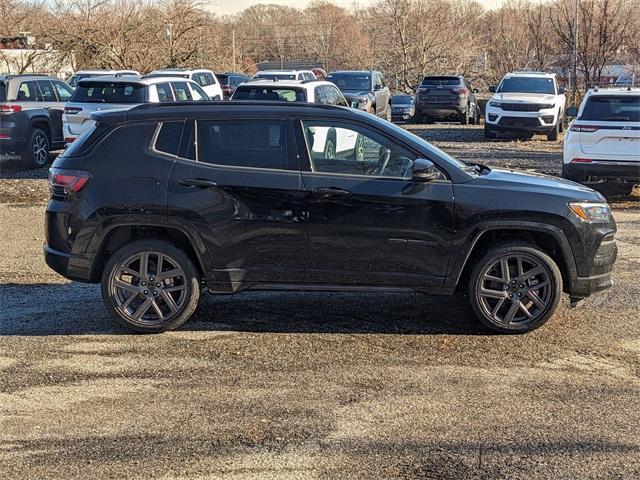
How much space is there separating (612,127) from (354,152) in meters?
7.60

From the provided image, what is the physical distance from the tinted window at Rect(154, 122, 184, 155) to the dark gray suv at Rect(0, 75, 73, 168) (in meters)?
10.9

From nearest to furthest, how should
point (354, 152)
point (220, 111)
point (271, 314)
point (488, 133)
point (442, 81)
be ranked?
point (354, 152), point (220, 111), point (271, 314), point (488, 133), point (442, 81)

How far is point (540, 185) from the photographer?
6.21 m

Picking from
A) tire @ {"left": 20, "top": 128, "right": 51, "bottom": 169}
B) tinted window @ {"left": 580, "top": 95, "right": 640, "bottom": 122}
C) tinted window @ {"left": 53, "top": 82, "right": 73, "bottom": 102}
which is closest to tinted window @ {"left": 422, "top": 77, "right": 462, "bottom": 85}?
tinted window @ {"left": 53, "top": 82, "right": 73, "bottom": 102}

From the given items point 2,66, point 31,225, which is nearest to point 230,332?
point 31,225

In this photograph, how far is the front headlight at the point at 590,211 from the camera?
19.9 feet

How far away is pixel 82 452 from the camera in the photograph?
13.7 feet

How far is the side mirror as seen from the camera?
19.5 ft

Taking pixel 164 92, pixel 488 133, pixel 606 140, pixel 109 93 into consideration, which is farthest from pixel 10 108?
pixel 488 133

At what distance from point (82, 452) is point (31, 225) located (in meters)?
7.44

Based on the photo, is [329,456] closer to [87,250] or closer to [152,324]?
[152,324]

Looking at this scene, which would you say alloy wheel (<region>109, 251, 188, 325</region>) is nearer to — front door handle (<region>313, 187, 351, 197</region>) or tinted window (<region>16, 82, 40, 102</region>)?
front door handle (<region>313, 187, 351, 197</region>)

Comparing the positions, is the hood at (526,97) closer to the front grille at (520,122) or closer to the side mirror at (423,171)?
the front grille at (520,122)

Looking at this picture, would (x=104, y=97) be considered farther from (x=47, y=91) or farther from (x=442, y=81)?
(x=442, y=81)
